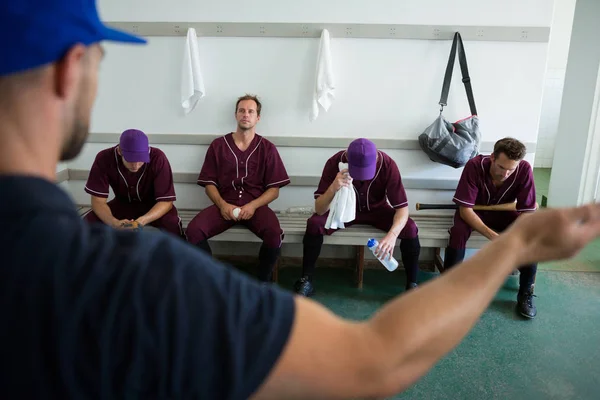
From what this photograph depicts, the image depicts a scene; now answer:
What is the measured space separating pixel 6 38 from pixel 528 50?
3271 millimetres

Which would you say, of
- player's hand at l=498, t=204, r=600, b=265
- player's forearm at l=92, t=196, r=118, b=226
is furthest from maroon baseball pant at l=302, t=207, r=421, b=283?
player's hand at l=498, t=204, r=600, b=265

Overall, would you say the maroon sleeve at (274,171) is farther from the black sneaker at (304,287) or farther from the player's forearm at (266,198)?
the black sneaker at (304,287)

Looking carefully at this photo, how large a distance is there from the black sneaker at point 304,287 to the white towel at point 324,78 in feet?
3.84

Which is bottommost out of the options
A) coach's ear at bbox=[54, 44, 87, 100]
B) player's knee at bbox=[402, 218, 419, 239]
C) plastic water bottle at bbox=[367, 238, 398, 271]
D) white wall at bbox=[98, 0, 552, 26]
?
plastic water bottle at bbox=[367, 238, 398, 271]

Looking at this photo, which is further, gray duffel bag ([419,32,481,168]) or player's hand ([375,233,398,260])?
gray duffel bag ([419,32,481,168])

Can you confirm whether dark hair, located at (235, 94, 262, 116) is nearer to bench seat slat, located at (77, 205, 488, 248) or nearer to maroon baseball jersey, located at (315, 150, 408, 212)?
maroon baseball jersey, located at (315, 150, 408, 212)

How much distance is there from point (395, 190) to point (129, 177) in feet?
5.66

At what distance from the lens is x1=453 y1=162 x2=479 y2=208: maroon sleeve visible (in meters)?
2.93

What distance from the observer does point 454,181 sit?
130 inches

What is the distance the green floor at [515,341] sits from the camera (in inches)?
85.0

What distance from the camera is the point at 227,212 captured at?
9.91 ft

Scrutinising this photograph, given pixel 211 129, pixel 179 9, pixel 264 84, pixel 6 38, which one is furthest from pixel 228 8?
pixel 6 38

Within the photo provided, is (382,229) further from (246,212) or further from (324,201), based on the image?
(246,212)

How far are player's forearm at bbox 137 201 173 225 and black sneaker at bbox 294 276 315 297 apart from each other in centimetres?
99
